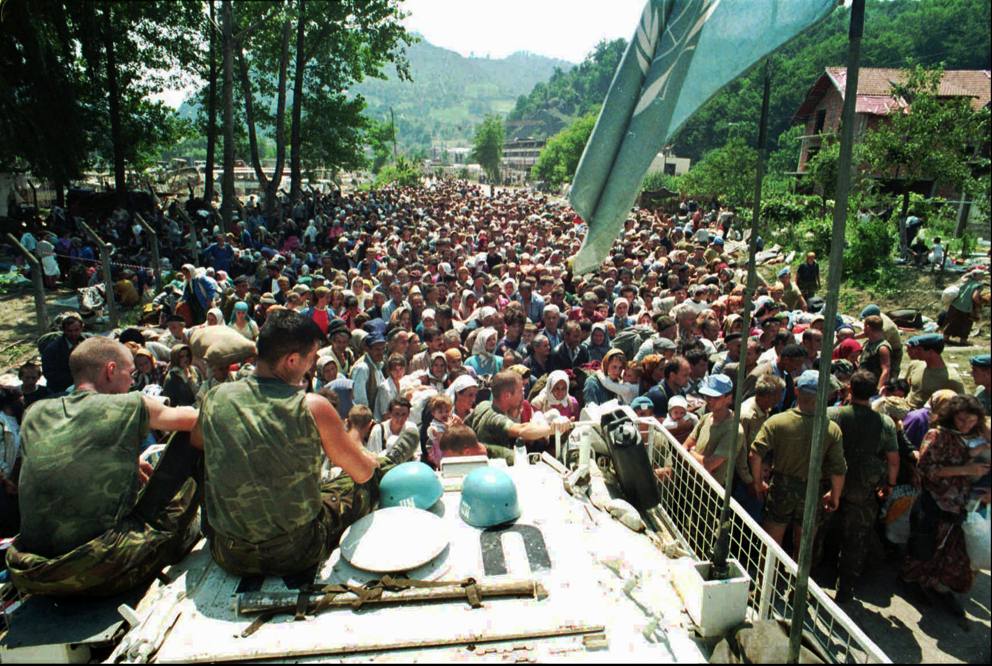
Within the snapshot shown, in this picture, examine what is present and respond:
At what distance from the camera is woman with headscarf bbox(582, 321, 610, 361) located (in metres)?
8.47

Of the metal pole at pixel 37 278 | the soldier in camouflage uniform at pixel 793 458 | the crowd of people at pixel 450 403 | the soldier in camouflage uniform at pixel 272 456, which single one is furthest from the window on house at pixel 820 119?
the soldier in camouflage uniform at pixel 272 456

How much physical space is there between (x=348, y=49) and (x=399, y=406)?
93.1 ft

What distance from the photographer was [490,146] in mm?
122688

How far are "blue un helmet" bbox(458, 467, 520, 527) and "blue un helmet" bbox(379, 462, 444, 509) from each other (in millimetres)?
252

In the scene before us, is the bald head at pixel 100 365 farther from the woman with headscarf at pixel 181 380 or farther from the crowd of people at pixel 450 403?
the woman with headscarf at pixel 181 380

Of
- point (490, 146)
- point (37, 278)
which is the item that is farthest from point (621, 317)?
point (490, 146)

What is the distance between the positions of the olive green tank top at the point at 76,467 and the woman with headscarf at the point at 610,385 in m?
4.92

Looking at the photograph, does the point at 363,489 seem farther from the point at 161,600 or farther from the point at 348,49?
the point at 348,49

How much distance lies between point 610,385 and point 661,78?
14.7ft

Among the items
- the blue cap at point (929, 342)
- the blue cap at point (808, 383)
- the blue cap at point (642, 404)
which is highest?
the blue cap at point (929, 342)

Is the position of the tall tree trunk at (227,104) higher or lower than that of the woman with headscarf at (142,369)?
higher

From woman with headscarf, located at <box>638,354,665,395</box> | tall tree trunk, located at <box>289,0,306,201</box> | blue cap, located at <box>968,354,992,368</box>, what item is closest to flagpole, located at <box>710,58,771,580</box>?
blue cap, located at <box>968,354,992,368</box>

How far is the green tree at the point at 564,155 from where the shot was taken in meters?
78.8

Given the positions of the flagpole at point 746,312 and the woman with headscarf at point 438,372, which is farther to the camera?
the woman with headscarf at point 438,372
